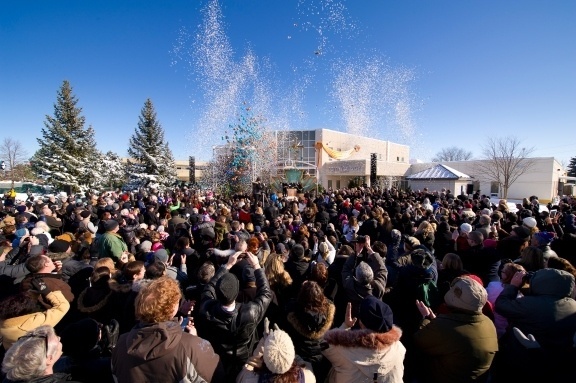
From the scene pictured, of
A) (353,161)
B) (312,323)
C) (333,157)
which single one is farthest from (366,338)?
(333,157)

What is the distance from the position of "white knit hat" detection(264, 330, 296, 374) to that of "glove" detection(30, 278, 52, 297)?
2.32 m

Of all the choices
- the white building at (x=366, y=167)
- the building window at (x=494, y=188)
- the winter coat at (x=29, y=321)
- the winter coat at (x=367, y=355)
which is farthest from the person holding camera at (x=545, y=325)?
the building window at (x=494, y=188)

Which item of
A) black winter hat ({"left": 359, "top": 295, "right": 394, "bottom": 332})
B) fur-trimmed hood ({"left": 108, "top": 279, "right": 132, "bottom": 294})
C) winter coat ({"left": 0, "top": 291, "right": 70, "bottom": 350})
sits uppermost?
black winter hat ({"left": 359, "top": 295, "right": 394, "bottom": 332})

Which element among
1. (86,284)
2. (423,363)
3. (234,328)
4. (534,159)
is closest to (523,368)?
(423,363)

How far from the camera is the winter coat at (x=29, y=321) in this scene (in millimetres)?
2443

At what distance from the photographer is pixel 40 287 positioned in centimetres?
285

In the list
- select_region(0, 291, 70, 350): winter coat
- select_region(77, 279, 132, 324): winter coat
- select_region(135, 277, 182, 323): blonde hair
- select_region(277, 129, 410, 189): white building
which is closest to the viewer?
select_region(135, 277, 182, 323): blonde hair

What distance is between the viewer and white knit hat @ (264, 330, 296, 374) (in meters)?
1.84

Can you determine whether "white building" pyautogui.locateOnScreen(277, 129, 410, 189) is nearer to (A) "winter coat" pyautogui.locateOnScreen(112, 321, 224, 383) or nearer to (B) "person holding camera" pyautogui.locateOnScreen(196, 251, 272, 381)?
(B) "person holding camera" pyautogui.locateOnScreen(196, 251, 272, 381)

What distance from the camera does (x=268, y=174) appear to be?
3228cm

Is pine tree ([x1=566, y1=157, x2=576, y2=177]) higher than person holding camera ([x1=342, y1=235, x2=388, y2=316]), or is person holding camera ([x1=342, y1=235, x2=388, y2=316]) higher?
pine tree ([x1=566, y1=157, x2=576, y2=177])

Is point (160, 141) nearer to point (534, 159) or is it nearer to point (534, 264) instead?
point (534, 264)

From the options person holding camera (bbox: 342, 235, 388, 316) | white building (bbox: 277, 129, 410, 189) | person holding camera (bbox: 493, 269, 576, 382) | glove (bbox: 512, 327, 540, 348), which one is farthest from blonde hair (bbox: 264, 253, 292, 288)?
white building (bbox: 277, 129, 410, 189)

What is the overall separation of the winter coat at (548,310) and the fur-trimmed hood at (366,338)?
49.3 inches
